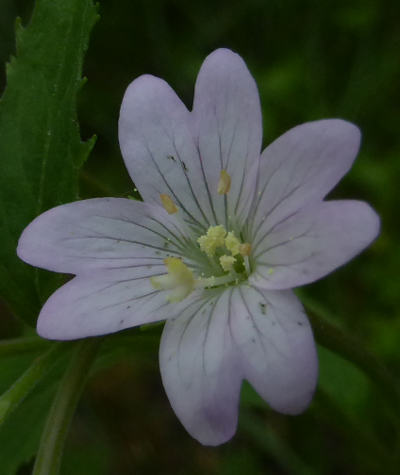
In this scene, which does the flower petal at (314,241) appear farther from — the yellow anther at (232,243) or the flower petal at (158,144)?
the flower petal at (158,144)

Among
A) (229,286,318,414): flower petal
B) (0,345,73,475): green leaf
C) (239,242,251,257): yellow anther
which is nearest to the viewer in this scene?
(229,286,318,414): flower petal

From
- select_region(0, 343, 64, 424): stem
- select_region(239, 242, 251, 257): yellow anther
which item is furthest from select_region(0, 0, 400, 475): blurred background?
select_region(0, 343, 64, 424): stem

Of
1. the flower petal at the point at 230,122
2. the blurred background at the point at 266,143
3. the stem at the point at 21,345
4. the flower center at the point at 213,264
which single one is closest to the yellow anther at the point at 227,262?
the flower center at the point at 213,264

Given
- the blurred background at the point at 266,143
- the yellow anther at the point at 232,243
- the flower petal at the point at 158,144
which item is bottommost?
the blurred background at the point at 266,143

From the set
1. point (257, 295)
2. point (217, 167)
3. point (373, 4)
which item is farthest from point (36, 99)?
point (373, 4)

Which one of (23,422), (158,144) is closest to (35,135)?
(158,144)

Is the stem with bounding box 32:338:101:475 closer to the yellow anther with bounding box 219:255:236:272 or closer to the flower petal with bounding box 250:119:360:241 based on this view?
the yellow anther with bounding box 219:255:236:272

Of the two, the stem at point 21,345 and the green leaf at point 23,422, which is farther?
the green leaf at point 23,422
